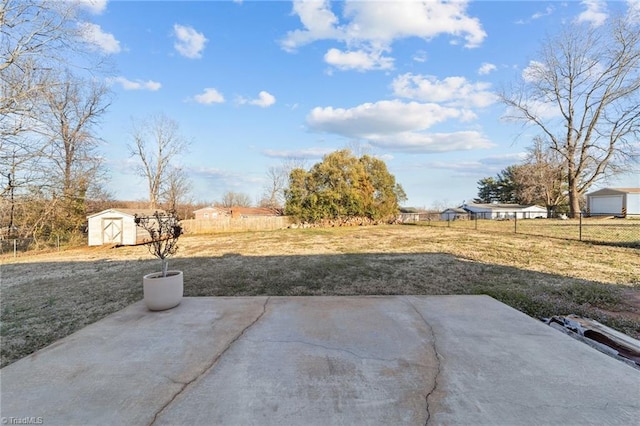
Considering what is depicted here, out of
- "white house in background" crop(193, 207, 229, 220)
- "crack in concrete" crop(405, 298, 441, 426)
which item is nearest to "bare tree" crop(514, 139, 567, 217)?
"crack in concrete" crop(405, 298, 441, 426)

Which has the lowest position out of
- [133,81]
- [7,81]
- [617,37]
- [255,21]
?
[7,81]

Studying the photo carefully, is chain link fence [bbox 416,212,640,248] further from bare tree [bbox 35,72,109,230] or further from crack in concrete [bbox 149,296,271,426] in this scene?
bare tree [bbox 35,72,109,230]

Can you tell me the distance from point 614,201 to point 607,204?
30.3 inches

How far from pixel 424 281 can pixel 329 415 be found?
4.18 meters

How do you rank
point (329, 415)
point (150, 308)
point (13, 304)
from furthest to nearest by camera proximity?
point (13, 304) → point (150, 308) → point (329, 415)

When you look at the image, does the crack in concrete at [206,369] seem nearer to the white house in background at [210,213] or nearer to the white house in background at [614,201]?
the white house in background at [614,201]

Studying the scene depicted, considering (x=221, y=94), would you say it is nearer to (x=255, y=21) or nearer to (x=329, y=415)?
(x=255, y=21)

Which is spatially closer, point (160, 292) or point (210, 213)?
point (160, 292)

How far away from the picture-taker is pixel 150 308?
3.37 metres

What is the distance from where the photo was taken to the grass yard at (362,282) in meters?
3.71

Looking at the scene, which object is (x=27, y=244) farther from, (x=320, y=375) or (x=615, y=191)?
(x=615, y=191)

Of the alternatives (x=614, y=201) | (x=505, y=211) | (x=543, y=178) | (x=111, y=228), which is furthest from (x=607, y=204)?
(x=111, y=228)

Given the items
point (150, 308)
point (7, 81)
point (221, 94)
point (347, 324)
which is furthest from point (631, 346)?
point (221, 94)

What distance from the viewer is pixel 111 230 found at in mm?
15289
